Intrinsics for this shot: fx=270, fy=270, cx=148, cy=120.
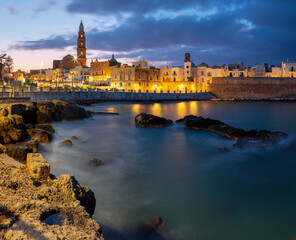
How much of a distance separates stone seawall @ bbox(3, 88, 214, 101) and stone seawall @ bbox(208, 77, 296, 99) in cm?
346

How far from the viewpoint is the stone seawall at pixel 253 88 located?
6600 centimetres

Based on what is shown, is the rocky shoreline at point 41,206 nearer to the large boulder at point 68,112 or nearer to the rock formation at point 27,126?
the rock formation at point 27,126

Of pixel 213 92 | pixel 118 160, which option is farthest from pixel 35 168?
pixel 213 92

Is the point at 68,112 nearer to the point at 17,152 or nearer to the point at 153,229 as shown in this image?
the point at 17,152

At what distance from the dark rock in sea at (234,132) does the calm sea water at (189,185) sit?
61 cm

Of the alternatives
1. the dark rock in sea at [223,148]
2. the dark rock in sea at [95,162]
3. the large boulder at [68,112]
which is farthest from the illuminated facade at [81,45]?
the dark rock in sea at [95,162]

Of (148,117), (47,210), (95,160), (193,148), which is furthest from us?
(148,117)

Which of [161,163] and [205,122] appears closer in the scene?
[161,163]

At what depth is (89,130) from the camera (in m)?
16.7

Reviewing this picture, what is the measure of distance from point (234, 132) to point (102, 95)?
33.0 meters

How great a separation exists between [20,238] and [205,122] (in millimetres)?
15328

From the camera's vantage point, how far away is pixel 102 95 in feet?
146

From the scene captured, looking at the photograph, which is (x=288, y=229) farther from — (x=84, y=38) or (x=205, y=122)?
(x=84, y=38)

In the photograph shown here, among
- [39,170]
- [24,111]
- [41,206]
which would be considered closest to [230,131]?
[24,111]
